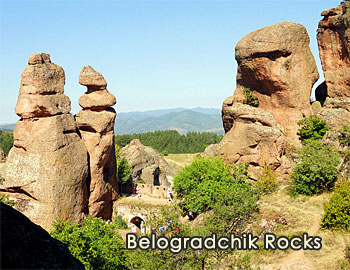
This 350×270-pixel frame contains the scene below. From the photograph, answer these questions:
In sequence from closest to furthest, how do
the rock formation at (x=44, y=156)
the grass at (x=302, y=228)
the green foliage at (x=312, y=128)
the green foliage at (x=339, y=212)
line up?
the grass at (x=302, y=228), the green foliage at (x=339, y=212), the rock formation at (x=44, y=156), the green foliage at (x=312, y=128)

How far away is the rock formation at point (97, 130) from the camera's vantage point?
3100 cm

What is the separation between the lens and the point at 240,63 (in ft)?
126

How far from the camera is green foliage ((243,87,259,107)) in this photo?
128ft

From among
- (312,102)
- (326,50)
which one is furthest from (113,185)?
(326,50)

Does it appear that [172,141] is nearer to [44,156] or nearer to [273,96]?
[273,96]

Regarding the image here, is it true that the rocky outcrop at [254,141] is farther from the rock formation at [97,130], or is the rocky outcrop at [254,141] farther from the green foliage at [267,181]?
the rock formation at [97,130]

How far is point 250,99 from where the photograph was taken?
39125 mm

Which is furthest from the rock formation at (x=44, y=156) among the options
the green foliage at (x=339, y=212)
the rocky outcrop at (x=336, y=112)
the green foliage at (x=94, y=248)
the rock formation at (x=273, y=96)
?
the rocky outcrop at (x=336, y=112)

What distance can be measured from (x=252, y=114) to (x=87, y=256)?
2441cm

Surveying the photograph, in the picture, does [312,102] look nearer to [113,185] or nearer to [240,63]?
[240,63]

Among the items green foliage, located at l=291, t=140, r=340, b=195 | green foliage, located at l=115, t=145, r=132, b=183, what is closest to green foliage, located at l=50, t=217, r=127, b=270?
green foliage, located at l=291, t=140, r=340, b=195

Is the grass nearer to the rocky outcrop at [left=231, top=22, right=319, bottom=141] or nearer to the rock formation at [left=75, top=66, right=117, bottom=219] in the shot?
the rocky outcrop at [left=231, top=22, right=319, bottom=141]

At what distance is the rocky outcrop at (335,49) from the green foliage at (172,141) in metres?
77.6

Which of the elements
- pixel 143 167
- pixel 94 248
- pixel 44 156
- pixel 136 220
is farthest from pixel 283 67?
pixel 94 248
